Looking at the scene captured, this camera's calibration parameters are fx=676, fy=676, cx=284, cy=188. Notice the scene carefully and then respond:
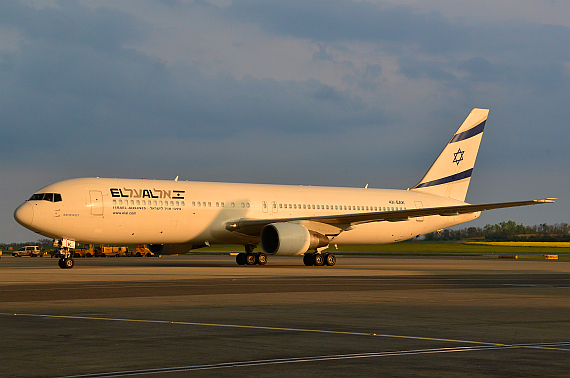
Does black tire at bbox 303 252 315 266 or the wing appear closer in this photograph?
the wing

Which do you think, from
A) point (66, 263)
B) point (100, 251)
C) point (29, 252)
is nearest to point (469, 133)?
point (66, 263)

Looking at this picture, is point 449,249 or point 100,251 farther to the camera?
point 449,249

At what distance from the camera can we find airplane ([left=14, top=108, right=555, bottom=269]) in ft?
105

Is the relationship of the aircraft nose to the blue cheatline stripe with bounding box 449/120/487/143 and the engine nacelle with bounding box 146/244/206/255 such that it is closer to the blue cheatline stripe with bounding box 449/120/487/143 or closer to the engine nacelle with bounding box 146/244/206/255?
the engine nacelle with bounding box 146/244/206/255

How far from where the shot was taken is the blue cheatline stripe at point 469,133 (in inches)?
1797

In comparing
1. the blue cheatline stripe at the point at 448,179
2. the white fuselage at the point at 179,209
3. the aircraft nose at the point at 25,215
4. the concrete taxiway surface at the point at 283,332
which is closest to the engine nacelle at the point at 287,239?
the white fuselage at the point at 179,209

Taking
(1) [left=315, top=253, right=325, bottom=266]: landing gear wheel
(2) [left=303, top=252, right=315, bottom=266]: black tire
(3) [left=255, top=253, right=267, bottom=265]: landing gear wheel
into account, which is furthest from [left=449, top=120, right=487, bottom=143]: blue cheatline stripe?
(3) [left=255, top=253, right=267, bottom=265]: landing gear wheel

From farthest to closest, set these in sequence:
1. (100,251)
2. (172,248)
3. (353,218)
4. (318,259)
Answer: (100,251) < (172,248) < (318,259) < (353,218)

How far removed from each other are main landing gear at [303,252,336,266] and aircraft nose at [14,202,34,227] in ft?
47.3

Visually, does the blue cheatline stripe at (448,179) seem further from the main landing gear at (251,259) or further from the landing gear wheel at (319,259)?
the main landing gear at (251,259)

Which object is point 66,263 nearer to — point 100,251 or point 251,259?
point 251,259

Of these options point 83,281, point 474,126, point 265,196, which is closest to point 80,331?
point 83,281

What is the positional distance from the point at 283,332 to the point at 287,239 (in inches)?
896

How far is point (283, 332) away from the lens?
10391mm
